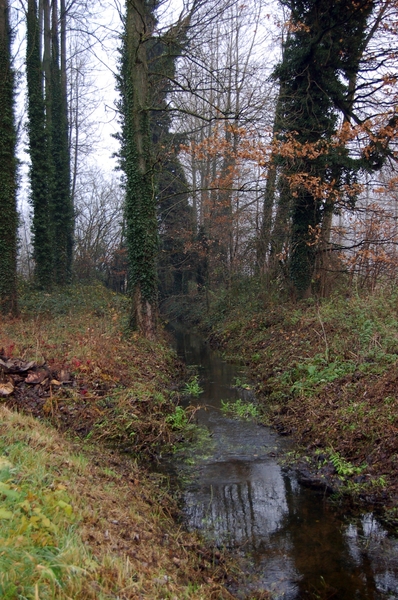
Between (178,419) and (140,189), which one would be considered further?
(140,189)

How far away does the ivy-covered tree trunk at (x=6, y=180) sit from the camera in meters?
15.5

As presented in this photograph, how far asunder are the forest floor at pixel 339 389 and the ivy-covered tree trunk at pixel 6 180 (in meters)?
8.44

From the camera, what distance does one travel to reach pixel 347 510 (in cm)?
565

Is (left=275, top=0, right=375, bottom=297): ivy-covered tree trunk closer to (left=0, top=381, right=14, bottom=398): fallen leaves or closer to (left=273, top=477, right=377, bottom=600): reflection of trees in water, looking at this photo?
(left=0, top=381, right=14, bottom=398): fallen leaves

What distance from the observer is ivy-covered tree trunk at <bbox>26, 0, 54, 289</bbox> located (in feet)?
68.8

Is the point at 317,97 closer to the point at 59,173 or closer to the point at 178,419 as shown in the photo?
the point at 178,419

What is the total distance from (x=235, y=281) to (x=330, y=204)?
303 inches

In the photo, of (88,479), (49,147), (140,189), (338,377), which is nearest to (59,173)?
(49,147)

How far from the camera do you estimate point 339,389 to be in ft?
28.3

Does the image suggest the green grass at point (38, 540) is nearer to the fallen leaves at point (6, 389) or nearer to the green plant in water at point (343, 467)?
the fallen leaves at point (6, 389)


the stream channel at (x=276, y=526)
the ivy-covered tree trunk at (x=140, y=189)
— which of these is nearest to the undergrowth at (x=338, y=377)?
A: the stream channel at (x=276, y=526)

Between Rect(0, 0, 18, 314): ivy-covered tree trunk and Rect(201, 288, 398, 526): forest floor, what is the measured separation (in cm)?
844

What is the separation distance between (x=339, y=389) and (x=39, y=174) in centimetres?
1846

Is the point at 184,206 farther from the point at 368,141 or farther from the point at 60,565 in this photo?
the point at 60,565
